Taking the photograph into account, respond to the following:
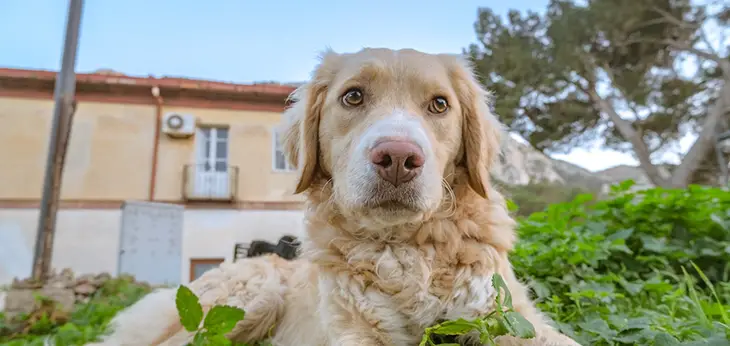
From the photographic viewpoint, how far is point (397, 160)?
139 cm

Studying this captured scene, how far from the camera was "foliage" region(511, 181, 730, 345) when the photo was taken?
2.24m

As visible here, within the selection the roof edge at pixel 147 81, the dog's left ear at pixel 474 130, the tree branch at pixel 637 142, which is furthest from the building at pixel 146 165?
the dog's left ear at pixel 474 130

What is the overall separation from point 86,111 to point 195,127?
284 centimetres

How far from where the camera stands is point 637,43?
11602mm

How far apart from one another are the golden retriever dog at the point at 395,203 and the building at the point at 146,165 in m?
9.54

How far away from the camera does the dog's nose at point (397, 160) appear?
1376 mm

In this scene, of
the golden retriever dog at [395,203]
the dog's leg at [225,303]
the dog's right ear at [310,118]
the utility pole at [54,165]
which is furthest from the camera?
the utility pole at [54,165]

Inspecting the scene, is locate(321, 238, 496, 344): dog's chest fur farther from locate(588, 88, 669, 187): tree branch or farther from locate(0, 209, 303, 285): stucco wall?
locate(588, 88, 669, 187): tree branch

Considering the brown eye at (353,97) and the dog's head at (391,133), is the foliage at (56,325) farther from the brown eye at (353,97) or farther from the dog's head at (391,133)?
the brown eye at (353,97)

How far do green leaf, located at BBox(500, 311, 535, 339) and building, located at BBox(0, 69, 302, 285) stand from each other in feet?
33.5

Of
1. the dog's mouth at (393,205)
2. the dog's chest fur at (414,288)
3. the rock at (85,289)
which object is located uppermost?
the dog's mouth at (393,205)

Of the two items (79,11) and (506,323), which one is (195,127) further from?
(506,323)

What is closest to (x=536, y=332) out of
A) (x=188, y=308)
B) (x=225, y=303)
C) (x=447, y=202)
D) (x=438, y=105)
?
(x=447, y=202)

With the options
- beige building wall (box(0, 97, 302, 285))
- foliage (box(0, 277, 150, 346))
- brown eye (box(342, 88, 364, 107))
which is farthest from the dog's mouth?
beige building wall (box(0, 97, 302, 285))
